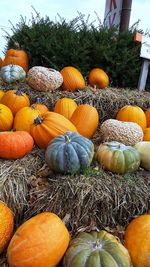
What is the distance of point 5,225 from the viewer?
1692 mm

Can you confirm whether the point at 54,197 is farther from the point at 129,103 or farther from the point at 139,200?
the point at 129,103

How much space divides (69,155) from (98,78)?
5.31 ft

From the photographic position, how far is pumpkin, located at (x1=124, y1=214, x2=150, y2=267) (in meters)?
1.65

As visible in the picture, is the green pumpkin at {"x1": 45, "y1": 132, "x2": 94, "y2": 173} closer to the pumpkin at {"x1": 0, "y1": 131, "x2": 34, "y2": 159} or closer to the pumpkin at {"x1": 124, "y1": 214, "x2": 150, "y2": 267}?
the pumpkin at {"x1": 0, "y1": 131, "x2": 34, "y2": 159}

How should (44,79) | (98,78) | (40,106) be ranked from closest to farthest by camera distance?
1. (40,106)
2. (44,79)
3. (98,78)

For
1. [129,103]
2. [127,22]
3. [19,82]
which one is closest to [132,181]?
[129,103]

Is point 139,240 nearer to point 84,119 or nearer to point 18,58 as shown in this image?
point 84,119

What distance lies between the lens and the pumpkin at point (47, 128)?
2.20 metres

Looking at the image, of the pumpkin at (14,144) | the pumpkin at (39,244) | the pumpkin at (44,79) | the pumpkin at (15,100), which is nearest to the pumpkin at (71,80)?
the pumpkin at (44,79)

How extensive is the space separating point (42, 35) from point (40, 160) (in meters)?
1.86

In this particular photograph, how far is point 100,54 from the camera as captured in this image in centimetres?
336

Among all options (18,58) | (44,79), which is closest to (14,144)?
(44,79)

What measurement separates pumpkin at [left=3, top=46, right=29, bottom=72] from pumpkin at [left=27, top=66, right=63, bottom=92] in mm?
545

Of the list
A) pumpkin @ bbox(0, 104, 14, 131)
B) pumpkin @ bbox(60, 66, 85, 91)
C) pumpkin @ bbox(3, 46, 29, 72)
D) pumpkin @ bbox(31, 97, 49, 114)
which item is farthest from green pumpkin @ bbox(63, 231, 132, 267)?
pumpkin @ bbox(3, 46, 29, 72)
